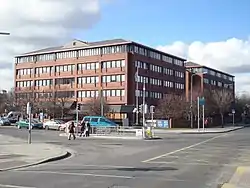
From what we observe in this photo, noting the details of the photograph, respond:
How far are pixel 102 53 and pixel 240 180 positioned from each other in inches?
3520

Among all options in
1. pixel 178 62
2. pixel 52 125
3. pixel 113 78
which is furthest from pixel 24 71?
pixel 52 125

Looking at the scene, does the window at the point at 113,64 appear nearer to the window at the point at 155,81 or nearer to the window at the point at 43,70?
the window at the point at 155,81

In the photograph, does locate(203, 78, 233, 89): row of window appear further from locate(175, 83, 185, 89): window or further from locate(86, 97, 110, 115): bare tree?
locate(86, 97, 110, 115): bare tree

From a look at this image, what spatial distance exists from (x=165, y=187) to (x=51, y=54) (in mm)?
102371

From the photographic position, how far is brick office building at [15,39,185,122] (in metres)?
98.1

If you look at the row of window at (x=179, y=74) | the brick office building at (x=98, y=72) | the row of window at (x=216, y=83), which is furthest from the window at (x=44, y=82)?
the row of window at (x=216, y=83)

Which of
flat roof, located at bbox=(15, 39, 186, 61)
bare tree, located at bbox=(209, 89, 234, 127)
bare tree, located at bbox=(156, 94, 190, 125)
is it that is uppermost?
flat roof, located at bbox=(15, 39, 186, 61)

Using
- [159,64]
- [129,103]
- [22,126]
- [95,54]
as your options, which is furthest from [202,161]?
[159,64]

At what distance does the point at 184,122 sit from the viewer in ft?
265

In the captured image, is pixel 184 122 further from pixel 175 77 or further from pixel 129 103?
pixel 175 77

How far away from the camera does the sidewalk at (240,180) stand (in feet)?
41.2

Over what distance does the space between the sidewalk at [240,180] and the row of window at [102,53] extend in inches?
3278

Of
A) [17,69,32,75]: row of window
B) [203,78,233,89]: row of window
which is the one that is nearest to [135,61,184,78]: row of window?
[203,78,233,89]: row of window

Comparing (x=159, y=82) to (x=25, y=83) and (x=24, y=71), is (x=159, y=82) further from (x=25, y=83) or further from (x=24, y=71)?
(x=24, y=71)
